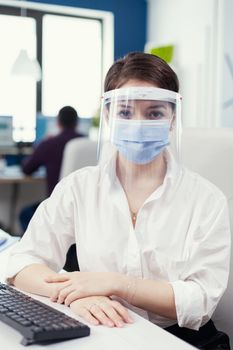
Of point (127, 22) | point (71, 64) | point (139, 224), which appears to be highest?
point (127, 22)

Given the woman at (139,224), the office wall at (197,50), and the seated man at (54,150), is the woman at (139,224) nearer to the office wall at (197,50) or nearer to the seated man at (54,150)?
the seated man at (54,150)

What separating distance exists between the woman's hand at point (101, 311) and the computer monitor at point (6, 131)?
3.80 meters

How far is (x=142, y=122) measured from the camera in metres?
1.16

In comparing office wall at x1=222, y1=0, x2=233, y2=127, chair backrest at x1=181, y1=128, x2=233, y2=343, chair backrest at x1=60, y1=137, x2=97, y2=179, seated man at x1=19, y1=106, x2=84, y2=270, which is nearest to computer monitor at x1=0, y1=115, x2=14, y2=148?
seated man at x1=19, y1=106, x2=84, y2=270

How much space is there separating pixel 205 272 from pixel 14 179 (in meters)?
3.14

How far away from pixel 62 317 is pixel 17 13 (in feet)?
16.6

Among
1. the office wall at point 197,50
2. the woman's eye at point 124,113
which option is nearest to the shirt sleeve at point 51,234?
the woman's eye at point 124,113

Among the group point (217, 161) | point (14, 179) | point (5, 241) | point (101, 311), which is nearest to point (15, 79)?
point (14, 179)

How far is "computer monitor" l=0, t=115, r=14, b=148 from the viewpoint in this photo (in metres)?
4.57

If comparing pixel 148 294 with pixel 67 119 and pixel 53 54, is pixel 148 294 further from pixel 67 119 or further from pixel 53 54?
pixel 53 54

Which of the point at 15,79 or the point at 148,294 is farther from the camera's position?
the point at 15,79

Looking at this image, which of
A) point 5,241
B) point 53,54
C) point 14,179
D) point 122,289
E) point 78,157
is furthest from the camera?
point 53,54

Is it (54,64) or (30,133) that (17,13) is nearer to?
(54,64)

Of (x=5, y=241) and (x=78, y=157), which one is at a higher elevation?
(x=78, y=157)
